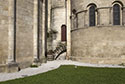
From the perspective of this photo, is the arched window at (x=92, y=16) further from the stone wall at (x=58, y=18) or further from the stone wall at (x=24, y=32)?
the stone wall at (x=24, y=32)

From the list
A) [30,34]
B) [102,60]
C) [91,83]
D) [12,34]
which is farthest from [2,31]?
[102,60]

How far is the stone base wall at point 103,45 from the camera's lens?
13.6m

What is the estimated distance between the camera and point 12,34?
9.90 meters

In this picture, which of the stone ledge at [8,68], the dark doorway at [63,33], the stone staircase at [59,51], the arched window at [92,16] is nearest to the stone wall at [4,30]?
the stone ledge at [8,68]

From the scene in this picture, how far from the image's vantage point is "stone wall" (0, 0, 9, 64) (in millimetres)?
9422

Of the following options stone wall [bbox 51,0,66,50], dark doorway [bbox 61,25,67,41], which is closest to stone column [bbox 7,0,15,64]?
stone wall [bbox 51,0,66,50]

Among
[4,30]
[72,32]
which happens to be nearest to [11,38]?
[4,30]

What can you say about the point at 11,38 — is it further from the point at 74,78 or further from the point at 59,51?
the point at 59,51

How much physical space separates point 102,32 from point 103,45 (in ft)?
4.83

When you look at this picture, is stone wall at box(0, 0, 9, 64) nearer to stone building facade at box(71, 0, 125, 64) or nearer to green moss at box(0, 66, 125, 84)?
green moss at box(0, 66, 125, 84)

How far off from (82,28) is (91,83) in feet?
33.0

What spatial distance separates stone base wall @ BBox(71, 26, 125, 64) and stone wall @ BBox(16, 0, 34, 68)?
21.2ft

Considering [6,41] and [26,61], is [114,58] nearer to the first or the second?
[26,61]

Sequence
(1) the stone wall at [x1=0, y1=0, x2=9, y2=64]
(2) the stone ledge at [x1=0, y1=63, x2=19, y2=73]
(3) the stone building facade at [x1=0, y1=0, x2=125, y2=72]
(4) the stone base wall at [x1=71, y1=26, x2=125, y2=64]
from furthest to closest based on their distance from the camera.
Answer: (4) the stone base wall at [x1=71, y1=26, x2=125, y2=64]
(3) the stone building facade at [x1=0, y1=0, x2=125, y2=72]
(1) the stone wall at [x1=0, y1=0, x2=9, y2=64]
(2) the stone ledge at [x1=0, y1=63, x2=19, y2=73]
